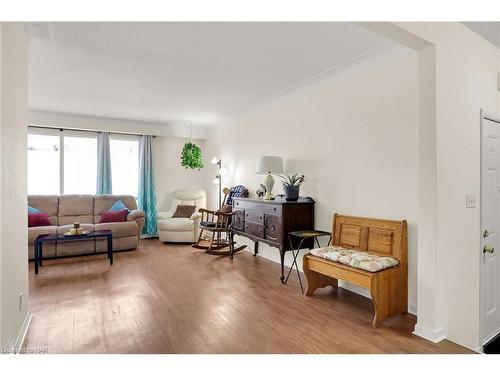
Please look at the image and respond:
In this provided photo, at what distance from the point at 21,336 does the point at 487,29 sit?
4.39 metres

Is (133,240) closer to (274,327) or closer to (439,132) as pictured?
(274,327)

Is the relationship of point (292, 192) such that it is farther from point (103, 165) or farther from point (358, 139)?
point (103, 165)

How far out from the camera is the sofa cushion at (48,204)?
5.08 meters

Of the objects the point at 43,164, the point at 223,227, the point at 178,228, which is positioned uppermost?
the point at 43,164

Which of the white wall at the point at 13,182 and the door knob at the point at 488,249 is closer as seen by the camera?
the white wall at the point at 13,182

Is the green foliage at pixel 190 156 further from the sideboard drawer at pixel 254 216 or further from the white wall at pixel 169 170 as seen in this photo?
the sideboard drawer at pixel 254 216

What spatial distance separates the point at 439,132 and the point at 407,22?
0.80 metres

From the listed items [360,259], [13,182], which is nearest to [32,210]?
[13,182]

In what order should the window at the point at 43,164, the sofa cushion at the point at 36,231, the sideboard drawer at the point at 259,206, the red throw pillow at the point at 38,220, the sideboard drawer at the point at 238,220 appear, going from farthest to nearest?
the window at the point at 43,164 < the red throw pillow at the point at 38,220 < the sideboard drawer at the point at 238,220 < the sofa cushion at the point at 36,231 < the sideboard drawer at the point at 259,206

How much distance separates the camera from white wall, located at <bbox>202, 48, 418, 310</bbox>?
270 cm

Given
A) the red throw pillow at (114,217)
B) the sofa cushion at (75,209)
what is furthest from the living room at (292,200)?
the sofa cushion at (75,209)

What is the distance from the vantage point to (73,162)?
5754 mm

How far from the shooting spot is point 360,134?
124 inches

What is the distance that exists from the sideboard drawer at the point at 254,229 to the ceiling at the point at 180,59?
198 centimetres
